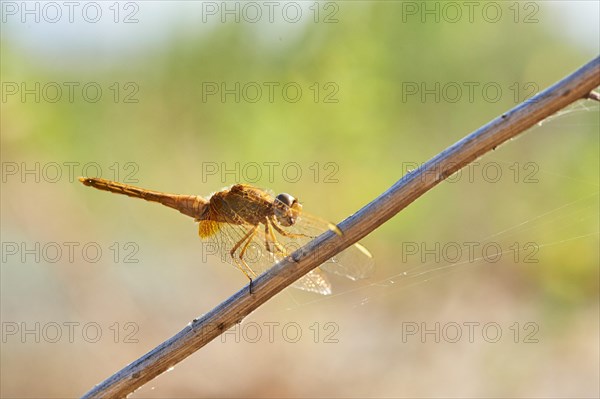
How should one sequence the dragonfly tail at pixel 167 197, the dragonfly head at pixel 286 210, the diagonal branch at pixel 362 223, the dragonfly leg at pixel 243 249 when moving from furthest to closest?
the dragonfly tail at pixel 167 197, the dragonfly leg at pixel 243 249, the dragonfly head at pixel 286 210, the diagonal branch at pixel 362 223

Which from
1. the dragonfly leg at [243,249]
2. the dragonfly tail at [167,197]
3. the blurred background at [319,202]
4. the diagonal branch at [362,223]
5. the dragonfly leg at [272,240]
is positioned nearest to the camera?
the diagonal branch at [362,223]

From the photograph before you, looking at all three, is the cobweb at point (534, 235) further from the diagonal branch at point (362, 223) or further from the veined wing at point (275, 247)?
the diagonal branch at point (362, 223)

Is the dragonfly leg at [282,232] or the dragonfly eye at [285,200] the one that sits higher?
the dragonfly eye at [285,200]

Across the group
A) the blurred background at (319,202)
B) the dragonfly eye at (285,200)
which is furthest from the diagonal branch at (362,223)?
the blurred background at (319,202)

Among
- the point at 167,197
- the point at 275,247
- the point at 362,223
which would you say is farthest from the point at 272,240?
the point at 362,223

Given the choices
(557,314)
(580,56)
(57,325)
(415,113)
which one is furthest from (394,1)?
(57,325)

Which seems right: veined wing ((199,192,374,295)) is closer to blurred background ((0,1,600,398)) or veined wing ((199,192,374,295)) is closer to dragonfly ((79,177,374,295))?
dragonfly ((79,177,374,295))

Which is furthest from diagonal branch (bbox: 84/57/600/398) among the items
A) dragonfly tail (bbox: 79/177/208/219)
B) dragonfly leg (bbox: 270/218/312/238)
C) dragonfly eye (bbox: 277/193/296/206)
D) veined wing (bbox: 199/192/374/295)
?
dragonfly tail (bbox: 79/177/208/219)

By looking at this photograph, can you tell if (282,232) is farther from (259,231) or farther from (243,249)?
(243,249)
